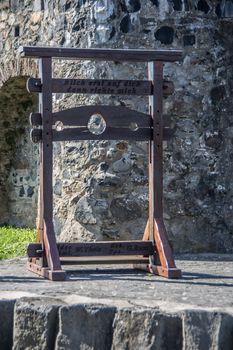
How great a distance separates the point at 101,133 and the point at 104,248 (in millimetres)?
840

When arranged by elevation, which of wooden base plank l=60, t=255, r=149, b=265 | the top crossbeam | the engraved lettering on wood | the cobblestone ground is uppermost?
the top crossbeam

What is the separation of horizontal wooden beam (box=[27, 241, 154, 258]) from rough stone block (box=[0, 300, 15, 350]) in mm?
1568

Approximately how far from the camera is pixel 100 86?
7793 millimetres

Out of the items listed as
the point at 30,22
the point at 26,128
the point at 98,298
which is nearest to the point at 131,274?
the point at 98,298

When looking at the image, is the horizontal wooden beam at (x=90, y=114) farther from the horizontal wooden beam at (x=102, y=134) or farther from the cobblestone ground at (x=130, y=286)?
the cobblestone ground at (x=130, y=286)

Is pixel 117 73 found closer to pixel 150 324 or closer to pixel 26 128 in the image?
pixel 26 128

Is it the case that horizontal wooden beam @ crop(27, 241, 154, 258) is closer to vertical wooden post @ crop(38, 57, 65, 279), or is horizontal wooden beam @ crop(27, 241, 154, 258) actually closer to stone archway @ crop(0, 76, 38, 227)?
vertical wooden post @ crop(38, 57, 65, 279)

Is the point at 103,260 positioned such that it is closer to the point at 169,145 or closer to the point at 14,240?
the point at 169,145

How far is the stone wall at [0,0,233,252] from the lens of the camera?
947 cm

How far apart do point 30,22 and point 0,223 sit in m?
3.09

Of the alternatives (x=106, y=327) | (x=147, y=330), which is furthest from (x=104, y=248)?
(x=147, y=330)

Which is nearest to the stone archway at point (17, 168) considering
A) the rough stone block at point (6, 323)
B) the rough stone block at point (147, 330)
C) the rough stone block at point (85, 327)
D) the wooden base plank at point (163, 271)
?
the wooden base plank at point (163, 271)

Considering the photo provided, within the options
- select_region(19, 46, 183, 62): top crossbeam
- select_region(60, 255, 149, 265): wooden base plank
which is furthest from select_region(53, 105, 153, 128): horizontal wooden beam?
select_region(60, 255, 149, 265): wooden base plank

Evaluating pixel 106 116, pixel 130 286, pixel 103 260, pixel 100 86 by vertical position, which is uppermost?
pixel 100 86
